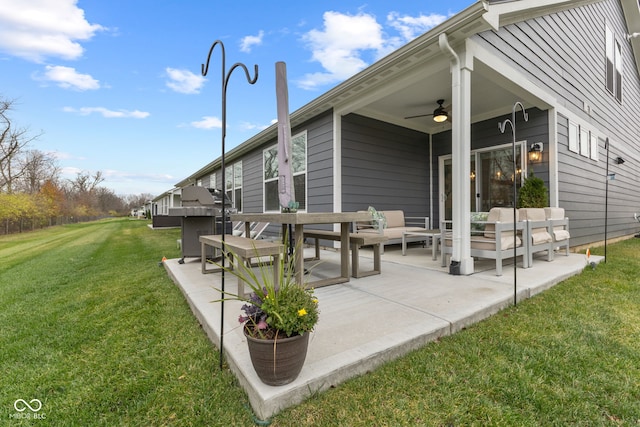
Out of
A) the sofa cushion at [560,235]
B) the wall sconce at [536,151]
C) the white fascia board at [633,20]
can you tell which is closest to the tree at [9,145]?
the wall sconce at [536,151]

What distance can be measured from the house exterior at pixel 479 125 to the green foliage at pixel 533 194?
49cm

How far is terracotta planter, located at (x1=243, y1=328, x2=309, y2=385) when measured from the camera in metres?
1.25

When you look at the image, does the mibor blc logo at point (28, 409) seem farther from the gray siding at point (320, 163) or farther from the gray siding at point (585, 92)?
the gray siding at point (585, 92)

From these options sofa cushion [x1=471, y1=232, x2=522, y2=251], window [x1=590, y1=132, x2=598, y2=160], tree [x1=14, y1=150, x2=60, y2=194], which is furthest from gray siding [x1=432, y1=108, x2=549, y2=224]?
tree [x1=14, y1=150, x2=60, y2=194]

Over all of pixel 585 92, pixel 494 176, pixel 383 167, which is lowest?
pixel 494 176

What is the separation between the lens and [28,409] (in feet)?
4.39

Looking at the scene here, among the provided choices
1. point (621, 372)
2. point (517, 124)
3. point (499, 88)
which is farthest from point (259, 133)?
point (621, 372)

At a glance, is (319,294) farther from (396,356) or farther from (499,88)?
(499,88)

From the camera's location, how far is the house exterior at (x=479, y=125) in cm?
347

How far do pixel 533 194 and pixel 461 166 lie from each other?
221 cm

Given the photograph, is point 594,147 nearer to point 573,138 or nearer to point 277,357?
point 573,138

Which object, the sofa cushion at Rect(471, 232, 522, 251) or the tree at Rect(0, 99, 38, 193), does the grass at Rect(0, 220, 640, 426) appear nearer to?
the sofa cushion at Rect(471, 232, 522, 251)

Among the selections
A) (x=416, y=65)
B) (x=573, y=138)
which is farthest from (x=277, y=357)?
(x=573, y=138)

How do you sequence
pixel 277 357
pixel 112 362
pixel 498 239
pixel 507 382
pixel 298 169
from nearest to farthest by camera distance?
pixel 277 357 → pixel 507 382 → pixel 112 362 → pixel 498 239 → pixel 298 169
